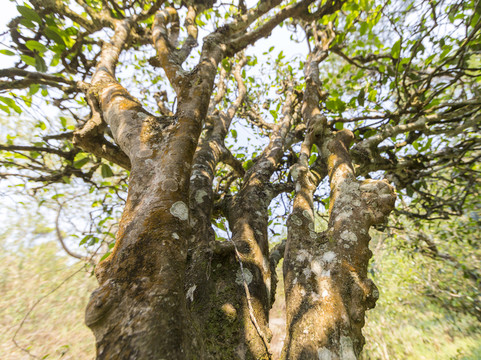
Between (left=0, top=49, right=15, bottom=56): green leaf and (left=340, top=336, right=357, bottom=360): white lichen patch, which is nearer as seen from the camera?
(left=340, top=336, right=357, bottom=360): white lichen patch

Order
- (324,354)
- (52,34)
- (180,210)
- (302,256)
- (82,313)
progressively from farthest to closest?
(82,313), (52,34), (302,256), (180,210), (324,354)

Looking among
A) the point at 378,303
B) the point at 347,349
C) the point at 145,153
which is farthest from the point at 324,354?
the point at 378,303

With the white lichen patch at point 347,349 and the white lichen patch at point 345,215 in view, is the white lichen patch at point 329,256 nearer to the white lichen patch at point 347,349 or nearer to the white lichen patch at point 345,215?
the white lichen patch at point 345,215

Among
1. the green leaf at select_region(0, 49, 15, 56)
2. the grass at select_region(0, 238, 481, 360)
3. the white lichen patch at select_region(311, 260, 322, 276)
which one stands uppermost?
the green leaf at select_region(0, 49, 15, 56)

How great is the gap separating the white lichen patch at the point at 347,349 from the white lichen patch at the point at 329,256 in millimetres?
401

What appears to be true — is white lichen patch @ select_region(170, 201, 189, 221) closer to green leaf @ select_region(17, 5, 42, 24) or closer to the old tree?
the old tree

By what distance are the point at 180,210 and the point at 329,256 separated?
3.17ft

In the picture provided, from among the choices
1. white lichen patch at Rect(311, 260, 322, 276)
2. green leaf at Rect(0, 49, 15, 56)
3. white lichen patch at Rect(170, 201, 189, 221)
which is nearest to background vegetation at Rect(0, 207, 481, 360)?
green leaf at Rect(0, 49, 15, 56)

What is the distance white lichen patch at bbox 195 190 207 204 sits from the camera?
6.70ft

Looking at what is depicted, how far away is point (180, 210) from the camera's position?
1.12 metres

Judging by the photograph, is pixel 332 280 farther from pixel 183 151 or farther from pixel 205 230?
pixel 183 151

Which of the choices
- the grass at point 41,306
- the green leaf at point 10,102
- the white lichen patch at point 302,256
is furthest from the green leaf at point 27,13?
the grass at point 41,306

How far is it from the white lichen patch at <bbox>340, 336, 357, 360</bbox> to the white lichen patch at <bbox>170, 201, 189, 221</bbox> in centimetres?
97

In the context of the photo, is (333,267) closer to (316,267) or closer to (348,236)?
(316,267)
